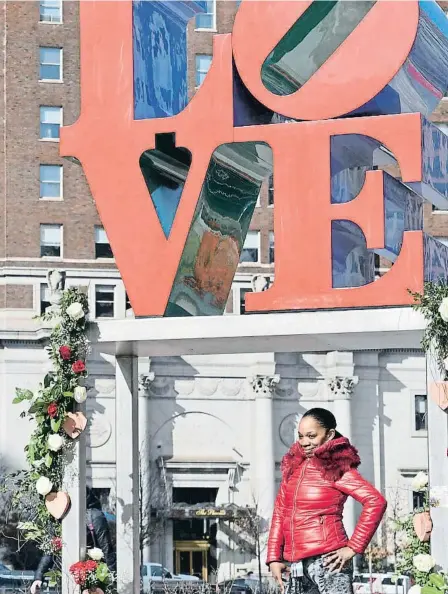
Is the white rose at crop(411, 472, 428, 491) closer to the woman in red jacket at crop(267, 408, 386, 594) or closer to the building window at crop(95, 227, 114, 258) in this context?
the woman in red jacket at crop(267, 408, 386, 594)

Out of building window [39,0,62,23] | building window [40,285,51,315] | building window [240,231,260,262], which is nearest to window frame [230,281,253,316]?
building window [240,231,260,262]

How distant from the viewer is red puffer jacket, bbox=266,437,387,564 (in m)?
13.1

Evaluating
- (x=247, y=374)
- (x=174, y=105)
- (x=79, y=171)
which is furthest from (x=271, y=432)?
(x=174, y=105)

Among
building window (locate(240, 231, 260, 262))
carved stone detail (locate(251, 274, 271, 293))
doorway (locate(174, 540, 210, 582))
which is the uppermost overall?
building window (locate(240, 231, 260, 262))

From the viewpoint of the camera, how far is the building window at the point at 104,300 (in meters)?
60.7

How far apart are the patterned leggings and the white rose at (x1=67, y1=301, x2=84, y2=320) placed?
12.4ft

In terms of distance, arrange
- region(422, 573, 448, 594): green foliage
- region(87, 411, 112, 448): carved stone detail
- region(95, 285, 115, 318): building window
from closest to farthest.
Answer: region(422, 573, 448, 594): green foliage < region(87, 411, 112, 448): carved stone detail < region(95, 285, 115, 318): building window

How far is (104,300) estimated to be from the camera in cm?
6109

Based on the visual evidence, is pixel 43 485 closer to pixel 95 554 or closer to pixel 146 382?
pixel 95 554

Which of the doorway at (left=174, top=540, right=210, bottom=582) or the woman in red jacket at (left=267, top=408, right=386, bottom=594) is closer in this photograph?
the woman in red jacket at (left=267, top=408, right=386, bottom=594)

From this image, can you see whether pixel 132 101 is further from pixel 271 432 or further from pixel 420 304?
pixel 271 432

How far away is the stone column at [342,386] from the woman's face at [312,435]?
47153mm

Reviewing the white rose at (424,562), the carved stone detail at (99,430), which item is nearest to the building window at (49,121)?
the carved stone detail at (99,430)

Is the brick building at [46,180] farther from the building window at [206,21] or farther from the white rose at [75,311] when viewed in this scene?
the white rose at [75,311]
